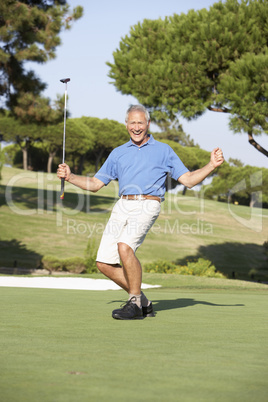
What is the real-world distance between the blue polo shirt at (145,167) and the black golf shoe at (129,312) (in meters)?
1.15

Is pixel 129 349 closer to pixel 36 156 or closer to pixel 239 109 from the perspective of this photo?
pixel 239 109

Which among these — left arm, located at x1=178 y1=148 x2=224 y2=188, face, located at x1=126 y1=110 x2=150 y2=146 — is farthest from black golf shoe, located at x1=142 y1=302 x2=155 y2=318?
face, located at x1=126 y1=110 x2=150 y2=146

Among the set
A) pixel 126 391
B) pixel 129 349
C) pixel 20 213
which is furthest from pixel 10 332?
pixel 20 213

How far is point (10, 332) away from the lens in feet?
15.0

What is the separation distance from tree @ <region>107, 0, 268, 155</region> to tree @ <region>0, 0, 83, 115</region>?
21.2ft

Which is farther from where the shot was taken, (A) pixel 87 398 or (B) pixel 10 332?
(B) pixel 10 332

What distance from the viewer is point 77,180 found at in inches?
252

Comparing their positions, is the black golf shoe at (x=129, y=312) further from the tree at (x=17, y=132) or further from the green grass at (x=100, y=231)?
the tree at (x=17, y=132)

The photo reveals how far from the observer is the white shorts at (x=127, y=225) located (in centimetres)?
595

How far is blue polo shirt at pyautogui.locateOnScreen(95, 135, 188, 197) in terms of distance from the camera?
6.06m

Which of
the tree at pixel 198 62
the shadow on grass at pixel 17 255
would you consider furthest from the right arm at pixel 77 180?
→ the shadow on grass at pixel 17 255

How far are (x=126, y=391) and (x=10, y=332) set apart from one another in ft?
7.28

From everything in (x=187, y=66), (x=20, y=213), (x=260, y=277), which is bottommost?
(x=260, y=277)

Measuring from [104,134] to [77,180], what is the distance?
259 feet
